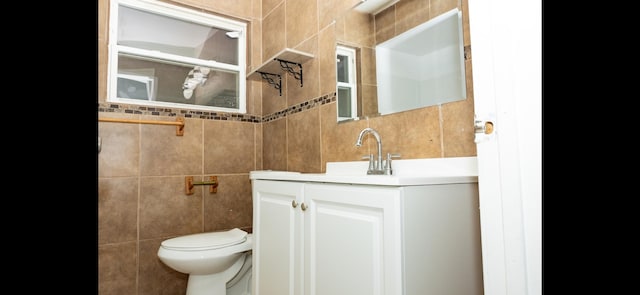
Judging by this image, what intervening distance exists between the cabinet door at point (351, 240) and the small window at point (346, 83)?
1.90ft

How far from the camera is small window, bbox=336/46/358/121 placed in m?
1.69

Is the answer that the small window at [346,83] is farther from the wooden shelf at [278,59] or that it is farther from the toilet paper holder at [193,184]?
the toilet paper holder at [193,184]

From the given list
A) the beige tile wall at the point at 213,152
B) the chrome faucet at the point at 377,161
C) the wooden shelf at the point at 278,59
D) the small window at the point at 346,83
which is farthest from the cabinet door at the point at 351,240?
the wooden shelf at the point at 278,59

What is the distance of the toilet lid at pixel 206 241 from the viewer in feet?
5.74

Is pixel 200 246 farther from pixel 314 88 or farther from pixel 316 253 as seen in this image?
pixel 314 88

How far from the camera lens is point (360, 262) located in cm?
100

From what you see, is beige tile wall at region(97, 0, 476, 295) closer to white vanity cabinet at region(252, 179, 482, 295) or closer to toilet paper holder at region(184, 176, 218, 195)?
toilet paper holder at region(184, 176, 218, 195)

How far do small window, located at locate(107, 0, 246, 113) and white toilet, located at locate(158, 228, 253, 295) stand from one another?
895 millimetres

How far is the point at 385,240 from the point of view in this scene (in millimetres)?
925

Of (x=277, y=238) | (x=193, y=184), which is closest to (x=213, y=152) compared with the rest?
(x=193, y=184)
